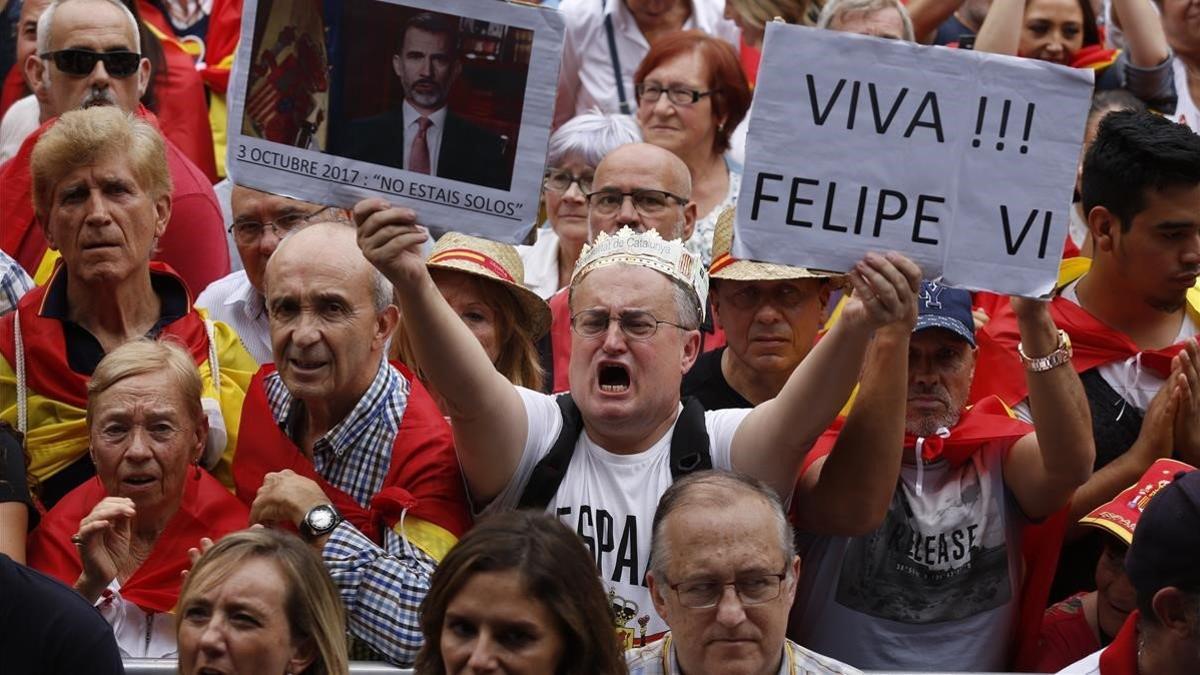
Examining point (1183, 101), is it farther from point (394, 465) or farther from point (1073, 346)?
point (394, 465)

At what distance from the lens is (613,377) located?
572 centimetres

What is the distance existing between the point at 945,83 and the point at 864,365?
2.56ft

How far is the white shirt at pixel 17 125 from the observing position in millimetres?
8281

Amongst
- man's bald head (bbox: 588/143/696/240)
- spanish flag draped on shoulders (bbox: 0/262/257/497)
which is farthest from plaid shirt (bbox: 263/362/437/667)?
man's bald head (bbox: 588/143/696/240)

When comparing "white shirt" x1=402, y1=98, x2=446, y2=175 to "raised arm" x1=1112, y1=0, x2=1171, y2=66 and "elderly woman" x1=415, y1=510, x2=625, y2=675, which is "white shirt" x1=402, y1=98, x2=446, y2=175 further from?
"raised arm" x1=1112, y1=0, x2=1171, y2=66

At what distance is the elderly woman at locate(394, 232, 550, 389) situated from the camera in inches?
264

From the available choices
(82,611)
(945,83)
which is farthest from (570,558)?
(945,83)

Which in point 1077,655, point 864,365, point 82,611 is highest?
point 864,365

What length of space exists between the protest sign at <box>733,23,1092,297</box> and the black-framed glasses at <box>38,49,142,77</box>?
10.3 feet

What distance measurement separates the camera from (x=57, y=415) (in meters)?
6.27

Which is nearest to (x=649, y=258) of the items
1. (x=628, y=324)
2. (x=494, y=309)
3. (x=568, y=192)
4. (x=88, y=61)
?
(x=628, y=324)

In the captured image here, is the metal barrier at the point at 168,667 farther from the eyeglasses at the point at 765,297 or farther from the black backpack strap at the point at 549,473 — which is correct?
the eyeglasses at the point at 765,297

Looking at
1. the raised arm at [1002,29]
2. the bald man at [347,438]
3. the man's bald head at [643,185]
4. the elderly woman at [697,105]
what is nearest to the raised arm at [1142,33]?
the raised arm at [1002,29]

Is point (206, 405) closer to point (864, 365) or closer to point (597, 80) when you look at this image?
point (864, 365)
